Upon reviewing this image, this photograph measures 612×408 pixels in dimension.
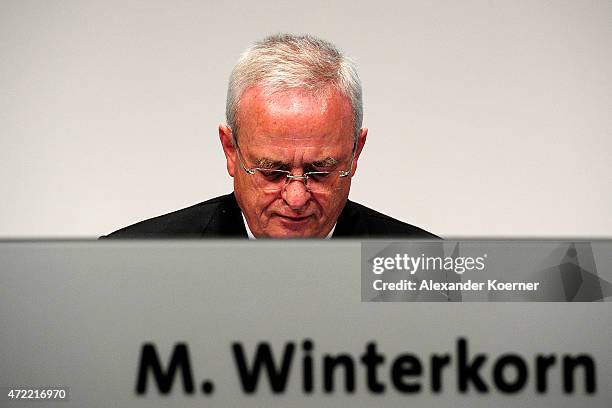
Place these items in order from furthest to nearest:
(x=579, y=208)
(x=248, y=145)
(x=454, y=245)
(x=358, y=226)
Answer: (x=579, y=208) → (x=358, y=226) → (x=248, y=145) → (x=454, y=245)

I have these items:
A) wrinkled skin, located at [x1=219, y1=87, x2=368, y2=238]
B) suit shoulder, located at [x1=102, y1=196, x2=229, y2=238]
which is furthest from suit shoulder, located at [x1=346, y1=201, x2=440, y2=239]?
suit shoulder, located at [x1=102, y1=196, x2=229, y2=238]

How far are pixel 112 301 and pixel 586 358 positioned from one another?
447 millimetres

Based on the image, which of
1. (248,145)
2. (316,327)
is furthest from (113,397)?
(248,145)

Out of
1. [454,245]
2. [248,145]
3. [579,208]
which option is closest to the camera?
[454,245]

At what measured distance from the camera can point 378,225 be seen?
220 cm

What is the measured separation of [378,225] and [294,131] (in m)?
0.44

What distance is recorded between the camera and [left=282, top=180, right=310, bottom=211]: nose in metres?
1.89

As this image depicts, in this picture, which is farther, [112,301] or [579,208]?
[579,208]

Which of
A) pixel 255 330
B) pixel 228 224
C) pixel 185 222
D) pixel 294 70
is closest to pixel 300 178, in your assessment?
pixel 294 70

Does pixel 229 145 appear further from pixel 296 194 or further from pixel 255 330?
pixel 255 330

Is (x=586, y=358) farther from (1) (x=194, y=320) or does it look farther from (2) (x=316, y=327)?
(1) (x=194, y=320)

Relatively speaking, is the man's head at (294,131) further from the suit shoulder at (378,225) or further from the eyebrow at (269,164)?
the suit shoulder at (378,225)

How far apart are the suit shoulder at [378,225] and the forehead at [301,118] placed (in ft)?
0.99

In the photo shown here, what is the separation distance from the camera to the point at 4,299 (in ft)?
3.14
